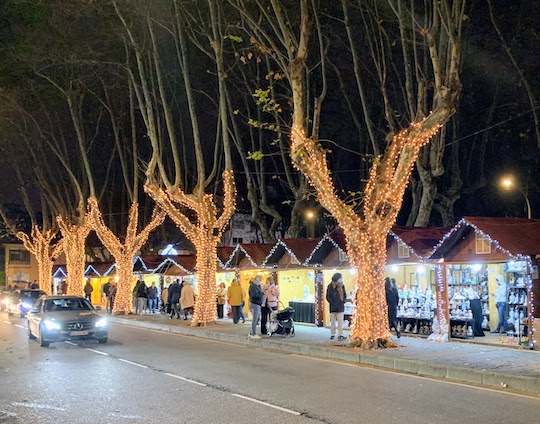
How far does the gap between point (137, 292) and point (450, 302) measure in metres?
18.9

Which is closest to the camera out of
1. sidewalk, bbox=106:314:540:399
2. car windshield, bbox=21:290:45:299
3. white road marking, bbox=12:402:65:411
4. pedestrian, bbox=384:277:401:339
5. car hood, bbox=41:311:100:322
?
white road marking, bbox=12:402:65:411

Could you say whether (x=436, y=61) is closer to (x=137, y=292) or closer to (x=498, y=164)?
(x=498, y=164)

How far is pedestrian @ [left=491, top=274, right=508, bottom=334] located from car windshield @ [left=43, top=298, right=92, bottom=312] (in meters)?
12.2

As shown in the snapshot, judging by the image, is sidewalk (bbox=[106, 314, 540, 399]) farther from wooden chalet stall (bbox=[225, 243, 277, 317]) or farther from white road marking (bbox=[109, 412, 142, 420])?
white road marking (bbox=[109, 412, 142, 420])

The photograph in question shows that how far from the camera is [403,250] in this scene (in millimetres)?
19734

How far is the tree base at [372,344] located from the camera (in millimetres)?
15984

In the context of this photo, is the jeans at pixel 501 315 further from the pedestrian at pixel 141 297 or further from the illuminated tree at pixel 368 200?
the pedestrian at pixel 141 297

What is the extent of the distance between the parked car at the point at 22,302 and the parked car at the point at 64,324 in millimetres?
13340

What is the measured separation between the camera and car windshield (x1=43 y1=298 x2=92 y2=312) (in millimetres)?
19391

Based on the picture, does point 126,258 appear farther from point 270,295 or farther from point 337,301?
point 337,301

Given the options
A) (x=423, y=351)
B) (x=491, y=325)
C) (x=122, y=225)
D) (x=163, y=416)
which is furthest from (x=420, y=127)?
(x=122, y=225)

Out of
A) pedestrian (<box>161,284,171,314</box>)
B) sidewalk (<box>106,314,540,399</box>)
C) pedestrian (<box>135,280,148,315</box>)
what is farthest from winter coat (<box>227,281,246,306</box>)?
pedestrian (<box>135,280,148,315</box>)

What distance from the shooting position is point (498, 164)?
31438mm

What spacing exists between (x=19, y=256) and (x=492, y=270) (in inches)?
2701
